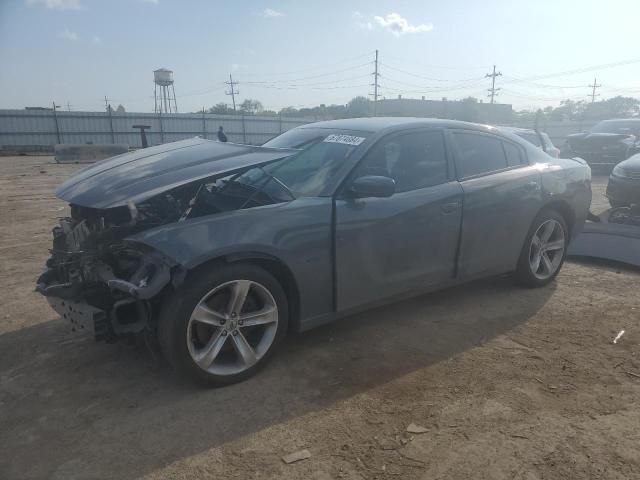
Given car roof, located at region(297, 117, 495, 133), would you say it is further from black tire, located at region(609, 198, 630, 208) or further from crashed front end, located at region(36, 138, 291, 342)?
black tire, located at region(609, 198, 630, 208)

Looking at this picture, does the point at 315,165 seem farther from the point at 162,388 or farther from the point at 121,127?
the point at 121,127

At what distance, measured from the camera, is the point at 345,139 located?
371 cm

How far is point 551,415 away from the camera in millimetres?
2619

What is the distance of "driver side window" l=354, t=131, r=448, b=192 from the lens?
3529 millimetres

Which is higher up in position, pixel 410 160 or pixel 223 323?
pixel 410 160

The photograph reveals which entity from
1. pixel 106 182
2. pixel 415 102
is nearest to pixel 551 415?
pixel 106 182

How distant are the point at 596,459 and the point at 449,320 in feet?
5.52

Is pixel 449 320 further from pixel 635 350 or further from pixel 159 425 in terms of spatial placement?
pixel 159 425

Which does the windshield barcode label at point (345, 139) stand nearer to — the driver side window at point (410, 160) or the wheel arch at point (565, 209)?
the driver side window at point (410, 160)

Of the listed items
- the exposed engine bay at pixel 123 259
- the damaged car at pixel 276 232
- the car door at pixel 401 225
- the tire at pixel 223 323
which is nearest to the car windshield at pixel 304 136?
the damaged car at pixel 276 232

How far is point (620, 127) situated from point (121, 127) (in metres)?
29.0

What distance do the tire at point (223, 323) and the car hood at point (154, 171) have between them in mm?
670

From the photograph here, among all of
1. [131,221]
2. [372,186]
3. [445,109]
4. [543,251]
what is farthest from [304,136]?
[445,109]

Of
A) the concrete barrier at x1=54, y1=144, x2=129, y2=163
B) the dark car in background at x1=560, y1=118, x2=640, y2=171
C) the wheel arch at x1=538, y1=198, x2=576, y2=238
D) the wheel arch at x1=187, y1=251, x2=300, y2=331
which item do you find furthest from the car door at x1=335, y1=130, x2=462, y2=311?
the concrete barrier at x1=54, y1=144, x2=129, y2=163
